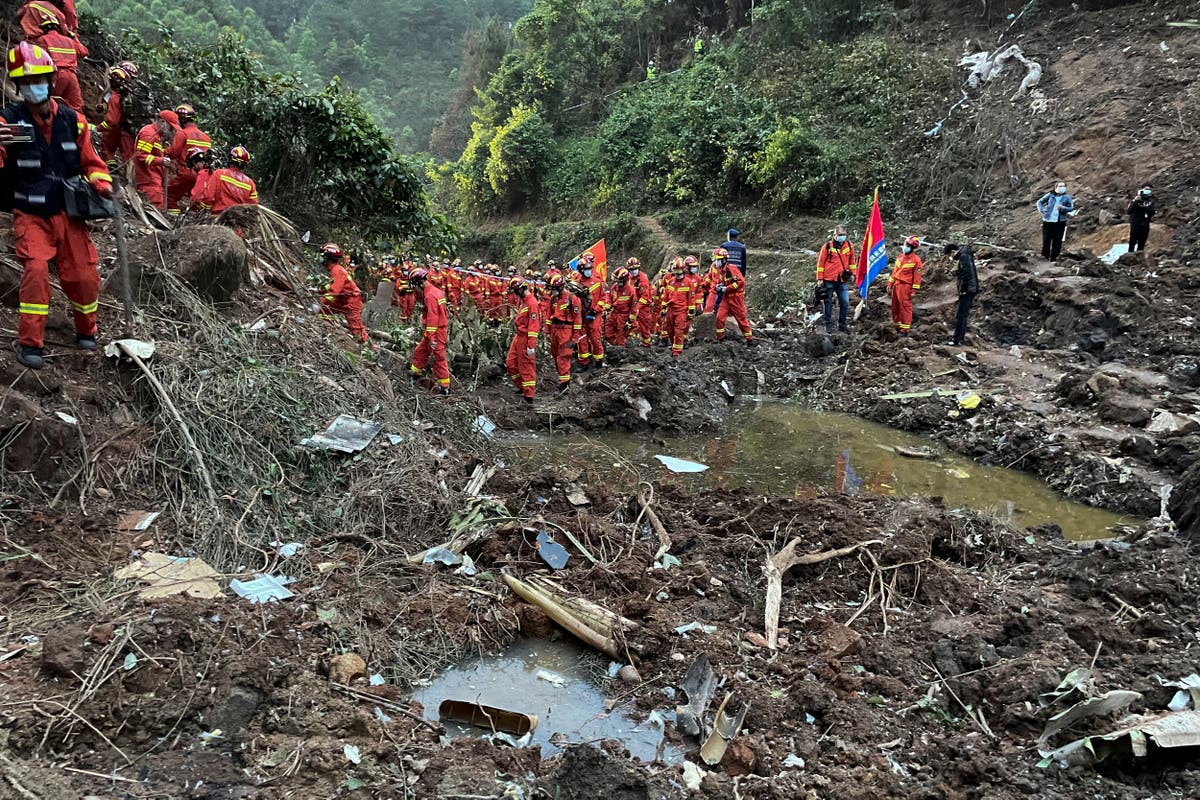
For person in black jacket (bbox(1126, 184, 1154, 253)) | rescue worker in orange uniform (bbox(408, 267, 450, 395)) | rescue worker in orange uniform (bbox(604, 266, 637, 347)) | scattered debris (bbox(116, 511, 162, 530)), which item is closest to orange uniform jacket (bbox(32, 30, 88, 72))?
rescue worker in orange uniform (bbox(408, 267, 450, 395))

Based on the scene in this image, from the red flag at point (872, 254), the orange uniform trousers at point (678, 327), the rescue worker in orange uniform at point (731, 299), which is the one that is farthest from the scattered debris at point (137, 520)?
the red flag at point (872, 254)

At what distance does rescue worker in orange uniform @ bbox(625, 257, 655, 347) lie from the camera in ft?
43.2

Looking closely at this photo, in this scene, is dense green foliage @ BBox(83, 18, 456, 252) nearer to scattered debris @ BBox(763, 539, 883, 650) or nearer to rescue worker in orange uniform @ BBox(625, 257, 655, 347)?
rescue worker in orange uniform @ BBox(625, 257, 655, 347)

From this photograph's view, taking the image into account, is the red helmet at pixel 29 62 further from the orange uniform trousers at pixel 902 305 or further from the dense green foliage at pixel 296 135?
the orange uniform trousers at pixel 902 305

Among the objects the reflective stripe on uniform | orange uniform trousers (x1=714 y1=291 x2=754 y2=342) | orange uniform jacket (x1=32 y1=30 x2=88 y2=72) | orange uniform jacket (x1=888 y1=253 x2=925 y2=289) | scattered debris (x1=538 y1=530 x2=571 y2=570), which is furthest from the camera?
orange uniform trousers (x1=714 y1=291 x2=754 y2=342)

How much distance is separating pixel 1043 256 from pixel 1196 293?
2.73 metres

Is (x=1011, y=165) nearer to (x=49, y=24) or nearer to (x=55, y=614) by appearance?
(x=49, y=24)

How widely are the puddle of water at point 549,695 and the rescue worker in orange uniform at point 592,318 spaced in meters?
7.06

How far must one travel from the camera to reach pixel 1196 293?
36.4ft

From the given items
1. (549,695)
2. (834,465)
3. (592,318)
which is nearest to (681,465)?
(834,465)

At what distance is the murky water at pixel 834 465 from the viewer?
7.17 meters

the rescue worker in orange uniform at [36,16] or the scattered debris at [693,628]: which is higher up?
the rescue worker in orange uniform at [36,16]

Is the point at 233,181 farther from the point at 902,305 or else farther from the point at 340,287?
the point at 902,305

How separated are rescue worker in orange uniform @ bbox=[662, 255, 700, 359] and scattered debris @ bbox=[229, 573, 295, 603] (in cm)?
883
